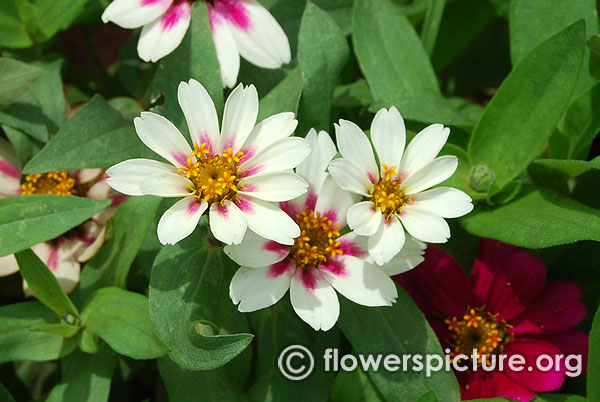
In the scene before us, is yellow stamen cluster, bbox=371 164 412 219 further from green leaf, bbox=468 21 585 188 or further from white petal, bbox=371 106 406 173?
green leaf, bbox=468 21 585 188

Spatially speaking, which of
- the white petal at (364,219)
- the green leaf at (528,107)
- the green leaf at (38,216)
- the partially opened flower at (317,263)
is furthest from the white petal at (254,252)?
the green leaf at (528,107)

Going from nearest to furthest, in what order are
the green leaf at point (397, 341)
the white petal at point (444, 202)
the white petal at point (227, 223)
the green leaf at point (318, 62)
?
the white petal at point (227, 223) < the white petal at point (444, 202) < the green leaf at point (397, 341) < the green leaf at point (318, 62)

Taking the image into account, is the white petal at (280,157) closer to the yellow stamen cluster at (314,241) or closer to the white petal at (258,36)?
the yellow stamen cluster at (314,241)

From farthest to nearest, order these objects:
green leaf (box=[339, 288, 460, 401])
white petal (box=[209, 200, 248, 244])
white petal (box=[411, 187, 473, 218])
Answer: green leaf (box=[339, 288, 460, 401]) → white petal (box=[411, 187, 473, 218]) → white petal (box=[209, 200, 248, 244])

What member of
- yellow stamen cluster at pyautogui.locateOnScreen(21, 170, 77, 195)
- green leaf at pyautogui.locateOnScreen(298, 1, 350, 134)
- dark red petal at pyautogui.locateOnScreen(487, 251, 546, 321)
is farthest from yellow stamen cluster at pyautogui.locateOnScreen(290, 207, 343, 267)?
yellow stamen cluster at pyautogui.locateOnScreen(21, 170, 77, 195)

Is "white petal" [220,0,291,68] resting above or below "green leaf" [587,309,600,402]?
above

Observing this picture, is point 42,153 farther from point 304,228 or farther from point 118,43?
point 118,43

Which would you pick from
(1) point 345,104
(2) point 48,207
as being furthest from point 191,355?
(1) point 345,104
